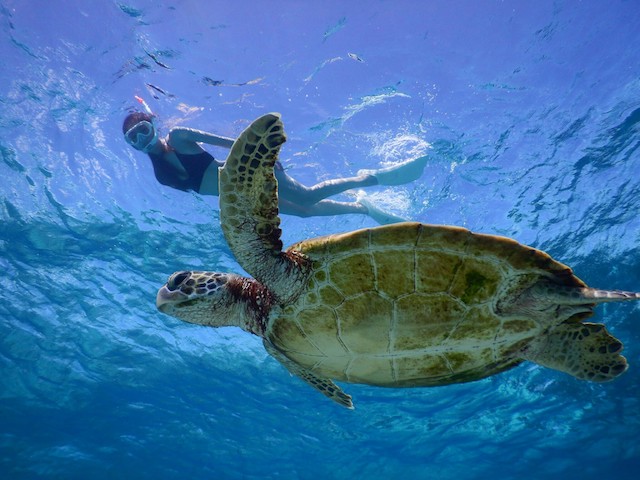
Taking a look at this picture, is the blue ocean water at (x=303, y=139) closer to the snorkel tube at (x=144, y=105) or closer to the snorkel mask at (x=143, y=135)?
the snorkel tube at (x=144, y=105)

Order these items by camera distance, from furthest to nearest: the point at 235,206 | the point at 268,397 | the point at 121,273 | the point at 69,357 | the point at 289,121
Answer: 1. the point at 268,397
2. the point at 69,357
3. the point at 121,273
4. the point at 289,121
5. the point at 235,206

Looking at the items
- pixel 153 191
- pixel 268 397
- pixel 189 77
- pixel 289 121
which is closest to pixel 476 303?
pixel 289 121

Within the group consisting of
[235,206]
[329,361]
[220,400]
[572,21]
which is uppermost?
[572,21]

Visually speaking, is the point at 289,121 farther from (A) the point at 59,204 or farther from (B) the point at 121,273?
(B) the point at 121,273

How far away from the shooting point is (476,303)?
325cm

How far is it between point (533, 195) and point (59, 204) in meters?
13.2

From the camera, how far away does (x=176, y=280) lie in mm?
3854

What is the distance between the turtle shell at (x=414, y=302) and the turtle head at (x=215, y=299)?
30 centimetres

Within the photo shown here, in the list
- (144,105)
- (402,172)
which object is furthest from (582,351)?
(144,105)

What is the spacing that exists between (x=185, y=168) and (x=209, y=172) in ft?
1.67

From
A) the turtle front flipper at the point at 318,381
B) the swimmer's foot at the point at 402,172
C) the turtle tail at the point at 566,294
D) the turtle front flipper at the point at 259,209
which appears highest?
the swimmer's foot at the point at 402,172

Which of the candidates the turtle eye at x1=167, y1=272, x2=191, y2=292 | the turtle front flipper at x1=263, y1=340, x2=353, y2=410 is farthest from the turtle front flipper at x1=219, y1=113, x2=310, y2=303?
the turtle front flipper at x1=263, y1=340, x2=353, y2=410

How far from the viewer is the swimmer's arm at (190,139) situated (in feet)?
24.4

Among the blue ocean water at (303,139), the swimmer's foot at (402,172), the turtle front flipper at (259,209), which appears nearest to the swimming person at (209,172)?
the swimmer's foot at (402,172)
